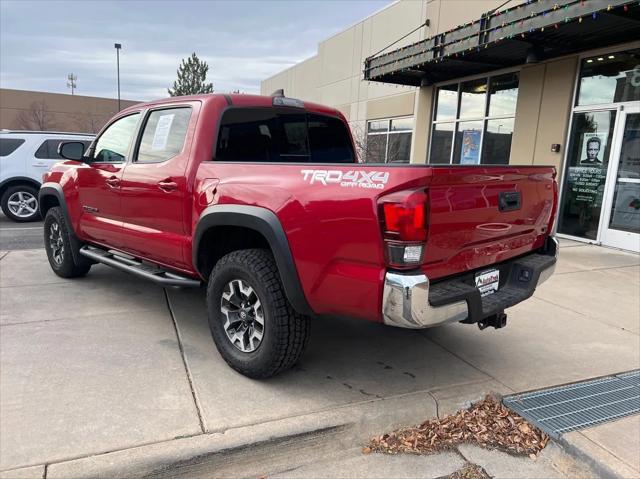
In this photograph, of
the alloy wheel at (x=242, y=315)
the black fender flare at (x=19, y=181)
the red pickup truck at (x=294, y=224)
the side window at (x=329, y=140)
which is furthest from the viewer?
the black fender flare at (x=19, y=181)

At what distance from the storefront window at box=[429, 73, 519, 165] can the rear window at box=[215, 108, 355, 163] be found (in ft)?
23.5

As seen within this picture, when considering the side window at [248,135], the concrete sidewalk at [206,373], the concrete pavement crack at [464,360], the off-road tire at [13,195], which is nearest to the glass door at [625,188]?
the concrete sidewalk at [206,373]

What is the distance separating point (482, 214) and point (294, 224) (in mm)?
1088

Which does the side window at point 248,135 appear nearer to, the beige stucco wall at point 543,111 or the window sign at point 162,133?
the window sign at point 162,133

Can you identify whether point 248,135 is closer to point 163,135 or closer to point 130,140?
point 163,135

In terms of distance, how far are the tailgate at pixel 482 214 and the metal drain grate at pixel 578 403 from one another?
961 millimetres

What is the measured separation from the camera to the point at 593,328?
4.55m

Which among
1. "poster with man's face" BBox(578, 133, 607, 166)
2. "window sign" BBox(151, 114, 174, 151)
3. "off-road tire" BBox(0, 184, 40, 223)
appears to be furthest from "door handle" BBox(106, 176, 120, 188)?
"poster with man's face" BBox(578, 133, 607, 166)

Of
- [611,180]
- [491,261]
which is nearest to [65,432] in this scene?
[491,261]

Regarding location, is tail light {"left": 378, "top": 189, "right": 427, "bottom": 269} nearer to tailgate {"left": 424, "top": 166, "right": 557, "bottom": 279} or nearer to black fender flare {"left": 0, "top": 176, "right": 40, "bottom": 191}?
tailgate {"left": 424, "top": 166, "right": 557, "bottom": 279}

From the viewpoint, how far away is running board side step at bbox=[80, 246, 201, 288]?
376 centimetres

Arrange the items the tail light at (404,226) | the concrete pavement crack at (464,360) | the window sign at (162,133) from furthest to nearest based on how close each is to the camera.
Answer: the window sign at (162,133)
the concrete pavement crack at (464,360)
the tail light at (404,226)

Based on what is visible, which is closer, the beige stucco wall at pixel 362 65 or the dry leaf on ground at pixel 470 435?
the dry leaf on ground at pixel 470 435

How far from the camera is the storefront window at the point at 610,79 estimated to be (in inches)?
312
